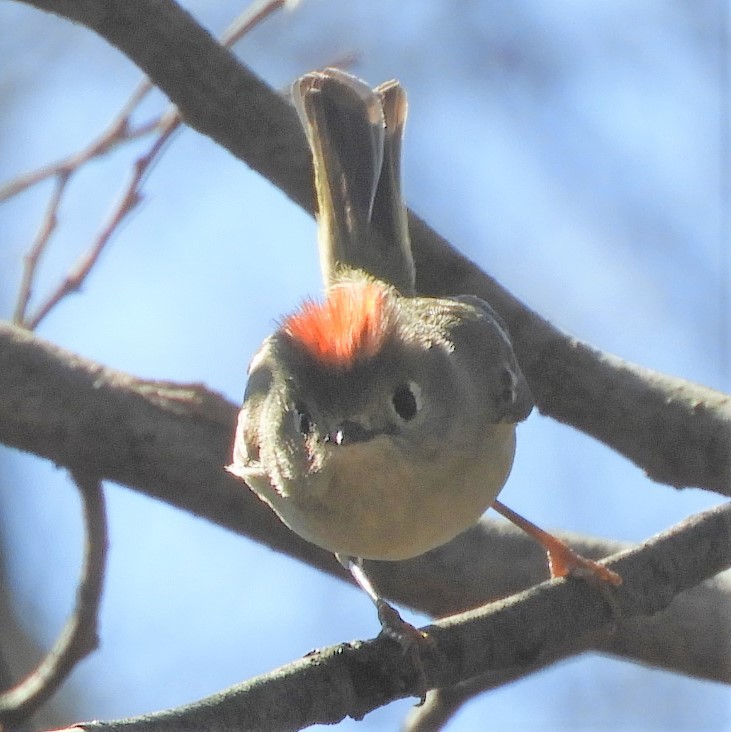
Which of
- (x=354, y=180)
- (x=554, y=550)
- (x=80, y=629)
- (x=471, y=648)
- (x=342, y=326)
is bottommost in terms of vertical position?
(x=471, y=648)

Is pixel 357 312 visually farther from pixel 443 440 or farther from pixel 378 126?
pixel 378 126

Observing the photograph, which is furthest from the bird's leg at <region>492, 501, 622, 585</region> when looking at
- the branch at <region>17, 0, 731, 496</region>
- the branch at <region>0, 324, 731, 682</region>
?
the branch at <region>17, 0, 731, 496</region>

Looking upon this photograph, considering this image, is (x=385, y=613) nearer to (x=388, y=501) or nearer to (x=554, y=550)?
(x=388, y=501)

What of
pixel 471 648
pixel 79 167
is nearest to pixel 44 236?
pixel 79 167

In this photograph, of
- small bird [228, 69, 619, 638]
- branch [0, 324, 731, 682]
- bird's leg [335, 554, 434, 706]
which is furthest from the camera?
branch [0, 324, 731, 682]

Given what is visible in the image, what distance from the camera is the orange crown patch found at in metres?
2.23

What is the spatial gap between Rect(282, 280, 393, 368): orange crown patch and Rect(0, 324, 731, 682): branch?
657 mm

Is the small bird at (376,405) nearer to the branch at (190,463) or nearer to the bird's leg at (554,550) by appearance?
the bird's leg at (554,550)

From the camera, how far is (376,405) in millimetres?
2188

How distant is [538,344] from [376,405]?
72 centimetres

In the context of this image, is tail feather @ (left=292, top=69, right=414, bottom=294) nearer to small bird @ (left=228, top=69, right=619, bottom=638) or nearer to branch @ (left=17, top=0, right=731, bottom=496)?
small bird @ (left=228, top=69, right=619, bottom=638)

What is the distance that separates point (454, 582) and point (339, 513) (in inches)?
27.4

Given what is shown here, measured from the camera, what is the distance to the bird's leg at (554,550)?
2703 mm

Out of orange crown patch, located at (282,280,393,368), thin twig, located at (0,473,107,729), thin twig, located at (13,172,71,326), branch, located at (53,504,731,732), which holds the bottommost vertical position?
branch, located at (53,504,731,732)
